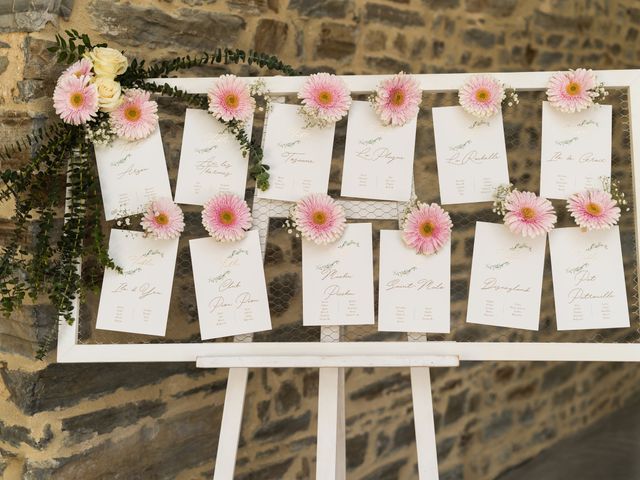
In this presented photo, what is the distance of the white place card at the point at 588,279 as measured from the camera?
4.79 ft

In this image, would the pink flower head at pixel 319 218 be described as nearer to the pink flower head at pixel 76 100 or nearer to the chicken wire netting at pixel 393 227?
the chicken wire netting at pixel 393 227

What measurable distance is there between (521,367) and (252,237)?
2.16 m

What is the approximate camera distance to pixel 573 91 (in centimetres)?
147

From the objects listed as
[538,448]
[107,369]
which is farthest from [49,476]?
[538,448]

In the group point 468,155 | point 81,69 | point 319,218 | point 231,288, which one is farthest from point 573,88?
point 81,69

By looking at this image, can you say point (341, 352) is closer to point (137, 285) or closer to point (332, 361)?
point (332, 361)

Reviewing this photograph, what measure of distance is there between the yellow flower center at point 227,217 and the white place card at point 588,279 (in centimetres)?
69

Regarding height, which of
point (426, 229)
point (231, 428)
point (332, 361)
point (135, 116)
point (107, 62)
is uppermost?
point (107, 62)

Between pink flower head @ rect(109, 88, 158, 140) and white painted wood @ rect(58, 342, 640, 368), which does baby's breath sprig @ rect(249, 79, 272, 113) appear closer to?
pink flower head @ rect(109, 88, 158, 140)

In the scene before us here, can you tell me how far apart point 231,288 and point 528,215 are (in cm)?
66

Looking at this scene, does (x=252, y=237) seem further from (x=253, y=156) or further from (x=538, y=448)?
(x=538, y=448)

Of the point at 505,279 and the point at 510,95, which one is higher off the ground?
the point at 510,95

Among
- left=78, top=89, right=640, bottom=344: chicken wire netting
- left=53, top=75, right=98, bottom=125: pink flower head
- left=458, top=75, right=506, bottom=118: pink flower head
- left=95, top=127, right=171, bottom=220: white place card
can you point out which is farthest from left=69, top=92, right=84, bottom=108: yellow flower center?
left=458, top=75, right=506, bottom=118: pink flower head

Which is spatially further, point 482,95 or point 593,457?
point 593,457
